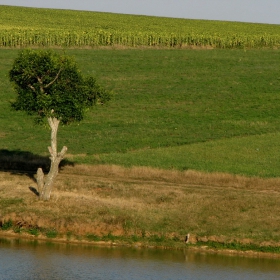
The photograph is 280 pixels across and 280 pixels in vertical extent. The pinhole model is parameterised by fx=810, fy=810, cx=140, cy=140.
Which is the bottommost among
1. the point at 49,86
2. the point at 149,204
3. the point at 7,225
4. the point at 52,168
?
the point at 7,225

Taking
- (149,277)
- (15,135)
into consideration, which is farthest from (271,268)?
(15,135)

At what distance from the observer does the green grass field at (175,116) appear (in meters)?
50.3

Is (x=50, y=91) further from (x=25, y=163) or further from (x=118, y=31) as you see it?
(x=118, y=31)

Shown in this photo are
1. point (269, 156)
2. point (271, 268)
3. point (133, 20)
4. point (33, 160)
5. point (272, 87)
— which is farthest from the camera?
point (133, 20)

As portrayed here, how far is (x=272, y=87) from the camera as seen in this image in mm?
72625

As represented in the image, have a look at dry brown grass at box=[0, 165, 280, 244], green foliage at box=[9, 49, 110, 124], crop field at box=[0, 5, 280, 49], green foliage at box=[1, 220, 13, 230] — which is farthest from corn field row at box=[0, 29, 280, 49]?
green foliage at box=[1, 220, 13, 230]

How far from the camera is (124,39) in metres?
92.9

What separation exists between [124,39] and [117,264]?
199ft

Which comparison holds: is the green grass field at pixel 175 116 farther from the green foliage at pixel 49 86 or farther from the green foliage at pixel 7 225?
the green foliage at pixel 7 225

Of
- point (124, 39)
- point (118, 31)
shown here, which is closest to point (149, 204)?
point (124, 39)

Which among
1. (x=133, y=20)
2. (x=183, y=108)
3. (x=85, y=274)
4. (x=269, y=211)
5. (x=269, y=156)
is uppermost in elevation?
(x=133, y=20)

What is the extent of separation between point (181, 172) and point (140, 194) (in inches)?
176

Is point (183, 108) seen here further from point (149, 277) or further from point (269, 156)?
point (149, 277)

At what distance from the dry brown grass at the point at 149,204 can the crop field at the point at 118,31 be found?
145 feet
